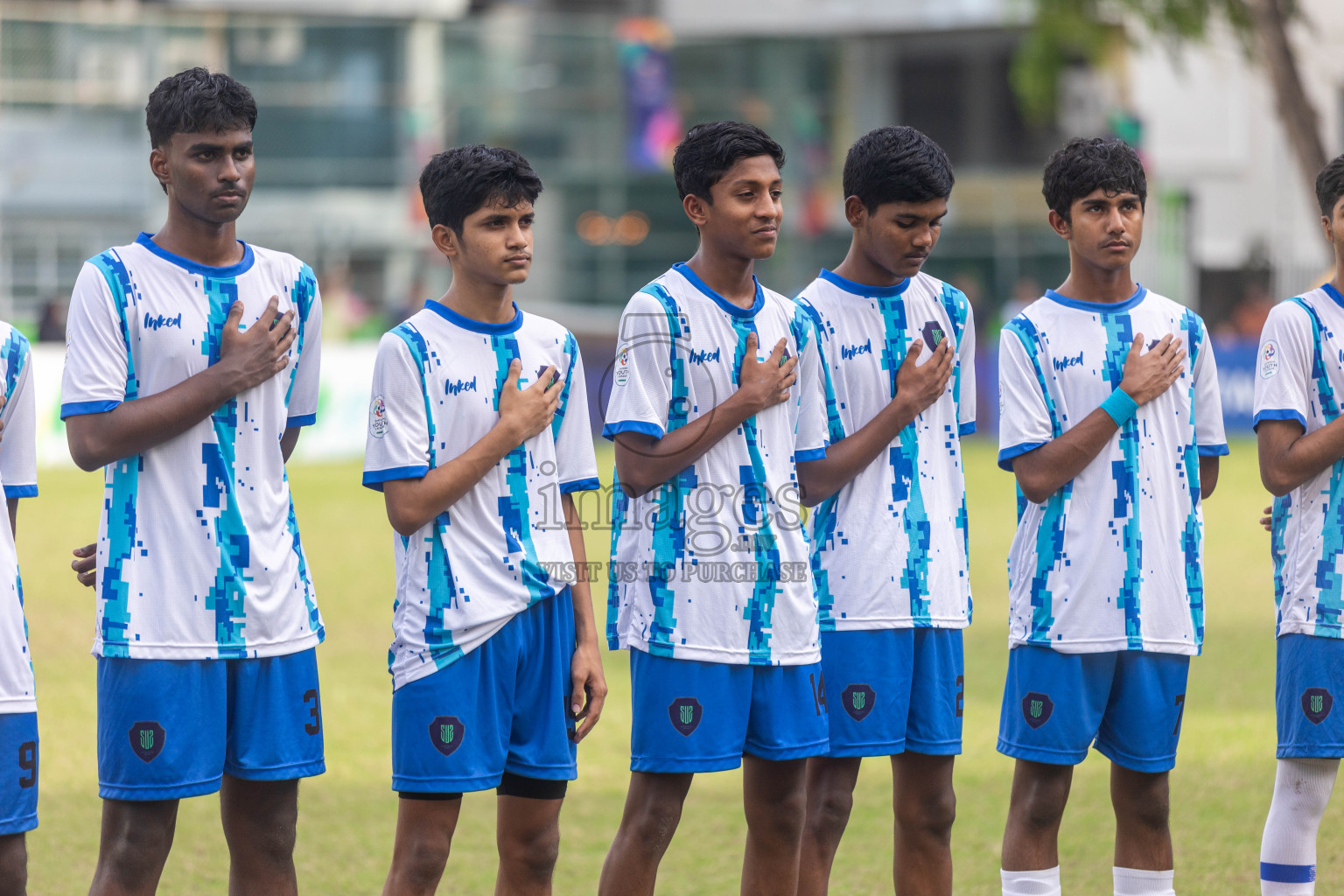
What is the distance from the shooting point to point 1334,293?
4641 millimetres

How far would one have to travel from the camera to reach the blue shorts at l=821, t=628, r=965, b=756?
14.6 feet

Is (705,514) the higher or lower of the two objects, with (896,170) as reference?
lower

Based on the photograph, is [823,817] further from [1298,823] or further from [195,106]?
[195,106]

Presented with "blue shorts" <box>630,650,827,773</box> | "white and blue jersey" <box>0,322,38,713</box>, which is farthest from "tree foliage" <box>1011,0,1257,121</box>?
"white and blue jersey" <box>0,322,38,713</box>

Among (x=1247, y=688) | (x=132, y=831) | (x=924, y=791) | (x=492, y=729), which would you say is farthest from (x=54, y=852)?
(x=1247, y=688)

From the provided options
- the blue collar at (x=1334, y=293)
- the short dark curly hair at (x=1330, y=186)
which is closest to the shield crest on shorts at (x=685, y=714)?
the blue collar at (x=1334, y=293)

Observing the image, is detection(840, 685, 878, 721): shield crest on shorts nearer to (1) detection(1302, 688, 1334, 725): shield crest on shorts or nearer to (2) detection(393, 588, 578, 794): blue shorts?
(2) detection(393, 588, 578, 794): blue shorts

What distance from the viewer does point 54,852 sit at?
5.88m

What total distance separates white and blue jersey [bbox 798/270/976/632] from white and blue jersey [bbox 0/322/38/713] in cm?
213

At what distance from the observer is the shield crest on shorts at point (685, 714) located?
4141 millimetres

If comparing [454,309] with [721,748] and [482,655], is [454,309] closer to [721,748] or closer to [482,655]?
[482,655]

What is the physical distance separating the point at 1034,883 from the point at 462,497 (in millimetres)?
1952

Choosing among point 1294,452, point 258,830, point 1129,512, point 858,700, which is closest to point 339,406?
point 858,700

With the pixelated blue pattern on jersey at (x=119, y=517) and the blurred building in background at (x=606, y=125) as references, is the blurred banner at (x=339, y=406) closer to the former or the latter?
the blurred building in background at (x=606, y=125)
